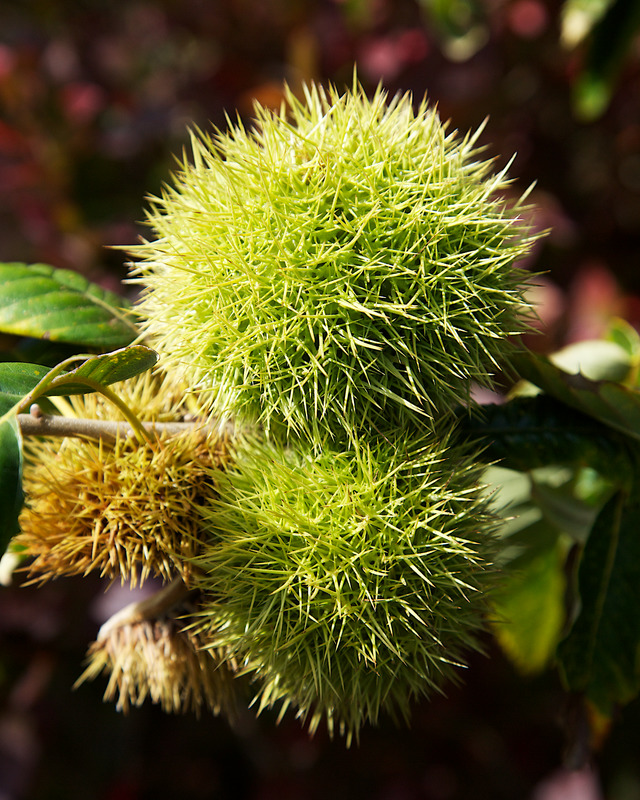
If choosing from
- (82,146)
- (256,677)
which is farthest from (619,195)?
(256,677)

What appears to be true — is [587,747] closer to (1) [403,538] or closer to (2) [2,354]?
(1) [403,538]

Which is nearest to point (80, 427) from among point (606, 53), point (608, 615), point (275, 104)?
point (608, 615)

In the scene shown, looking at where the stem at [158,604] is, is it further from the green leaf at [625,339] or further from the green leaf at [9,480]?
the green leaf at [625,339]

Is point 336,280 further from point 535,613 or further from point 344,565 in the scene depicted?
point 535,613

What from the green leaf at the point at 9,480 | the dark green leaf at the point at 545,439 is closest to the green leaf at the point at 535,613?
the dark green leaf at the point at 545,439

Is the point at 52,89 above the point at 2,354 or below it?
above

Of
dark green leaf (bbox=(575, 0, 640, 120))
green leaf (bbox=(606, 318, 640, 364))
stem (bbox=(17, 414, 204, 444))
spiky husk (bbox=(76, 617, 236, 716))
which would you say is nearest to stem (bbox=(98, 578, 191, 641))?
spiky husk (bbox=(76, 617, 236, 716))

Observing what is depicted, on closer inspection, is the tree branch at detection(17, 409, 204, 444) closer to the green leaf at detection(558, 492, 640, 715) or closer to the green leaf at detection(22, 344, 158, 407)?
the green leaf at detection(22, 344, 158, 407)

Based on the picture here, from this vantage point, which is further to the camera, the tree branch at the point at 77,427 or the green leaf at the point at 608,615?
the green leaf at the point at 608,615
